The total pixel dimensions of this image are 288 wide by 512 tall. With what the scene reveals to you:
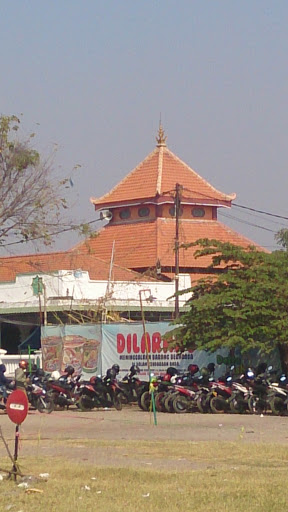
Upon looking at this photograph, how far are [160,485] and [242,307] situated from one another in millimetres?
14134

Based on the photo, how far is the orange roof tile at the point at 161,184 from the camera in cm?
5166

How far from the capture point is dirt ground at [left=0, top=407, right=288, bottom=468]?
1488 cm

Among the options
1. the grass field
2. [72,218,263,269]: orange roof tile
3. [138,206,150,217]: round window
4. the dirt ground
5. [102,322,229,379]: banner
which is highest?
[138,206,150,217]: round window

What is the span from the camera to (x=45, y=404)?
2498cm

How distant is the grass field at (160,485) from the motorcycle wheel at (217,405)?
880 cm

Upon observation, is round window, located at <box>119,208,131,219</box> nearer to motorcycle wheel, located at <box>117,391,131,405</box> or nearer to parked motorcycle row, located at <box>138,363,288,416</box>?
motorcycle wheel, located at <box>117,391,131,405</box>

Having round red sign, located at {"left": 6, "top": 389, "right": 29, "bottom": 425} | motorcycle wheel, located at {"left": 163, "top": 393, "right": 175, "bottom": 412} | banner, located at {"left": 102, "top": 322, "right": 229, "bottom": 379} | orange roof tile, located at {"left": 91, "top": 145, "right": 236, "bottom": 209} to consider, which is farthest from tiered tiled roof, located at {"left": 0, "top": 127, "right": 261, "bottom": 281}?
round red sign, located at {"left": 6, "top": 389, "right": 29, "bottom": 425}

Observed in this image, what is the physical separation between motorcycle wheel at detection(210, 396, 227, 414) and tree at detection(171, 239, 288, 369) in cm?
162

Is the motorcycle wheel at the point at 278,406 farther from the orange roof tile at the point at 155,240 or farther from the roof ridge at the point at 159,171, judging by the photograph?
the roof ridge at the point at 159,171

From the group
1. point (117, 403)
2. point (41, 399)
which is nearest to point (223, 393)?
point (117, 403)

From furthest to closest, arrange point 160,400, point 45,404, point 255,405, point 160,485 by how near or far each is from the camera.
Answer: point 45,404 < point 160,400 < point 255,405 < point 160,485

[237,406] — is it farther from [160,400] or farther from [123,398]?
[123,398]

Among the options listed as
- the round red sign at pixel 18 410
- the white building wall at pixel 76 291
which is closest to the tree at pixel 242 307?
the white building wall at pixel 76 291

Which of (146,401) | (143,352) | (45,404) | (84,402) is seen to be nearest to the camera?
(146,401)
